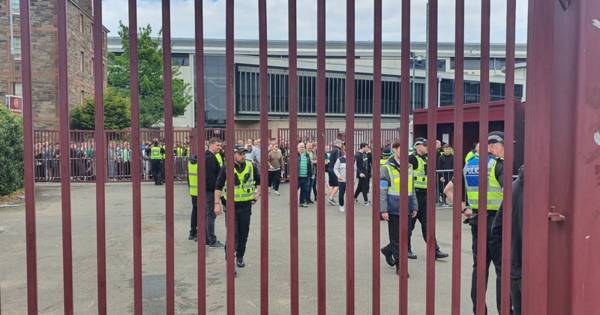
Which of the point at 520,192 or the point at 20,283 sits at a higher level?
the point at 520,192

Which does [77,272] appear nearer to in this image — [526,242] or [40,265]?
[40,265]

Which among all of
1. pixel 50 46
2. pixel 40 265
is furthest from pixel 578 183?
pixel 50 46

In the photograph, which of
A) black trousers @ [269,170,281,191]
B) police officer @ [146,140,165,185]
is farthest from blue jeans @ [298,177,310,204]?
police officer @ [146,140,165,185]

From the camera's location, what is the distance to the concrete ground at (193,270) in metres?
5.11

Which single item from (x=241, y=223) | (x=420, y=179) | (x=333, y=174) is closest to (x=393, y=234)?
(x=420, y=179)

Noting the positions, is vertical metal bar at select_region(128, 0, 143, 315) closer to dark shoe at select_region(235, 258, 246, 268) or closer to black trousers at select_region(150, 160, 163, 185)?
dark shoe at select_region(235, 258, 246, 268)

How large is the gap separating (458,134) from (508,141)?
0.78ft

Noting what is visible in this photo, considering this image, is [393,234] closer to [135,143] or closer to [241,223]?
[241,223]

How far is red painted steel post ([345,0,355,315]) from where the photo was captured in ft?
6.67

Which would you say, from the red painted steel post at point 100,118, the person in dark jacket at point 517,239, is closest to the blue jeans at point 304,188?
the person in dark jacket at point 517,239

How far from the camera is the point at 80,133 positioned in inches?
717

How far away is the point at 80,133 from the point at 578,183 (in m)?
19.1

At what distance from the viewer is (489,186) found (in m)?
4.73

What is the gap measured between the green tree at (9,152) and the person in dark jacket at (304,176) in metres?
7.93
